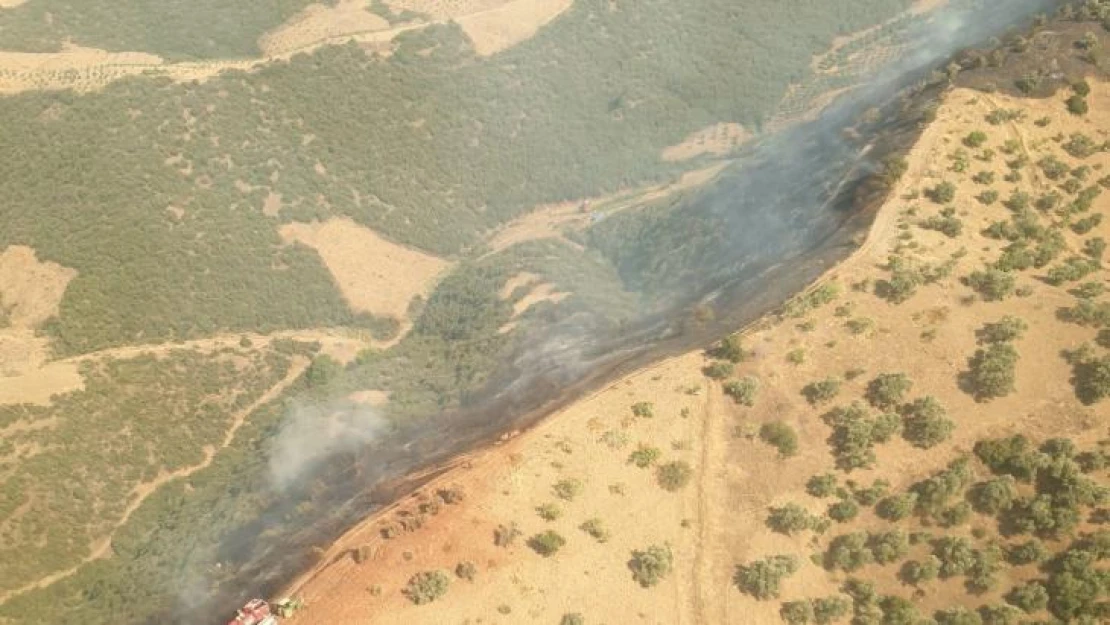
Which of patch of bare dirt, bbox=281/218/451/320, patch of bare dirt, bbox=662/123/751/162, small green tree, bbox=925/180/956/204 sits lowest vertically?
patch of bare dirt, bbox=281/218/451/320

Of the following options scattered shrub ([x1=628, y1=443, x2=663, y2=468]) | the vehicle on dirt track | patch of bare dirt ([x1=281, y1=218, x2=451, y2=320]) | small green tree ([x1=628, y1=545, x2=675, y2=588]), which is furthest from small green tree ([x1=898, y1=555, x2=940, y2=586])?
patch of bare dirt ([x1=281, y1=218, x2=451, y2=320])

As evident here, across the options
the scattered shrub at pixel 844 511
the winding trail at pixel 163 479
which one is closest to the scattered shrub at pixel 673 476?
the scattered shrub at pixel 844 511

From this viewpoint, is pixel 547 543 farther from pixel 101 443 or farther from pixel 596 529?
pixel 101 443

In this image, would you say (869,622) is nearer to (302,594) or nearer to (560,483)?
(560,483)

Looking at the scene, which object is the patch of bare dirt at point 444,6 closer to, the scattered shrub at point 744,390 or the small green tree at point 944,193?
the small green tree at point 944,193

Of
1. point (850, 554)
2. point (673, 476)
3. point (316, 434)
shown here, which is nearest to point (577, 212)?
point (316, 434)

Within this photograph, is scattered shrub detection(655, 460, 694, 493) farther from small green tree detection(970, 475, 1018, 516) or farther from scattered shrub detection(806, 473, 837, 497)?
small green tree detection(970, 475, 1018, 516)
